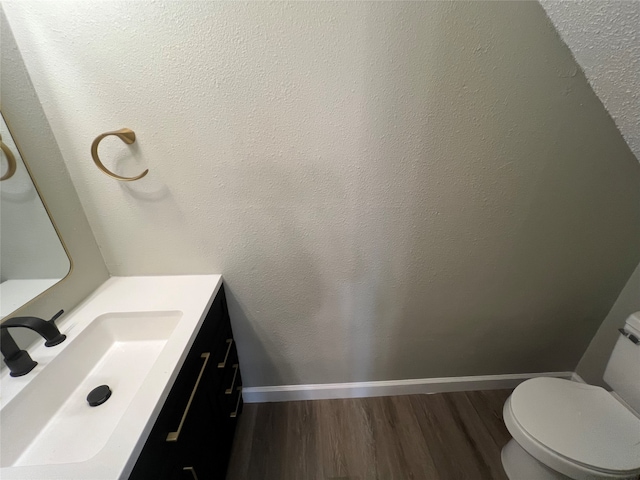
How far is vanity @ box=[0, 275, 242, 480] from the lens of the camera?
2.03 ft

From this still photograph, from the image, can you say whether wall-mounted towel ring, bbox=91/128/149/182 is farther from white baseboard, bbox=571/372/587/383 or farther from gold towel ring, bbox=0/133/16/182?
white baseboard, bbox=571/372/587/383

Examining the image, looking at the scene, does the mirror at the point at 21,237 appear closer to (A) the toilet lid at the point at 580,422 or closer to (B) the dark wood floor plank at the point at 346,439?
(B) the dark wood floor plank at the point at 346,439

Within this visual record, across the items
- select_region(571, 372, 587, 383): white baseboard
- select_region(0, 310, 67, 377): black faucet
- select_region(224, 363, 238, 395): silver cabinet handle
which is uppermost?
select_region(0, 310, 67, 377): black faucet

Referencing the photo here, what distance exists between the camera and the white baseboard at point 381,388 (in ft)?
5.05

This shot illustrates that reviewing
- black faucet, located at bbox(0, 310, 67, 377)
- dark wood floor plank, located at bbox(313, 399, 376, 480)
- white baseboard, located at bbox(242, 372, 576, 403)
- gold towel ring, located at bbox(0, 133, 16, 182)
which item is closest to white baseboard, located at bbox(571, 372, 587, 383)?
white baseboard, located at bbox(242, 372, 576, 403)

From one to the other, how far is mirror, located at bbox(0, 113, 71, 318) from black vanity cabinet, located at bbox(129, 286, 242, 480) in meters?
0.55

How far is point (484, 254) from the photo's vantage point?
1241 millimetres

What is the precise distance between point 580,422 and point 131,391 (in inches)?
66.9

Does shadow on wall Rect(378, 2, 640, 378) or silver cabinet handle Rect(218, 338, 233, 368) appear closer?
shadow on wall Rect(378, 2, 640, 378)

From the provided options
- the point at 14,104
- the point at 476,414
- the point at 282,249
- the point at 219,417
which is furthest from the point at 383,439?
the point at 14,104

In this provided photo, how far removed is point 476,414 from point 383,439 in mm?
586

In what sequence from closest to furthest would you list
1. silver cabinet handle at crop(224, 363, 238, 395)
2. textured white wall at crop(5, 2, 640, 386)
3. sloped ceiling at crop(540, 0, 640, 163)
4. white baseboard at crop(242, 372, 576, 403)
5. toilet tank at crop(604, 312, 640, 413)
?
sloped ceiling at crop(540, 0, 640, 163) < textured white wall at crop(5, 2, 640, 386) < toilet tank at crop(604, 312, 640, 413) < silver cabinet handle at crop(224, 363, 238, 395) < white baseboard at crop(242, 372, 576, 403)

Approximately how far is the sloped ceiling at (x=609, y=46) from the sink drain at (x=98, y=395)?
183cm

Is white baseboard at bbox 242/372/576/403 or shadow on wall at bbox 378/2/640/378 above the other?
shadow on wall at bbox 378/2/640/378
